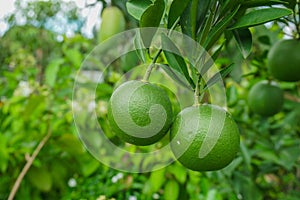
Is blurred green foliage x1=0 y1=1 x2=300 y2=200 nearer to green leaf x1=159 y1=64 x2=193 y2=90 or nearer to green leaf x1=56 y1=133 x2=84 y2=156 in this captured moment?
green leaf x1=56 y1=133 x2=84 y2=156

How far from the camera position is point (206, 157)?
0.51m

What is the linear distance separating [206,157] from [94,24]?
0.91 metres

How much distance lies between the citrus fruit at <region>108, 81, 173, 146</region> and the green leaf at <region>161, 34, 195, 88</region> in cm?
4

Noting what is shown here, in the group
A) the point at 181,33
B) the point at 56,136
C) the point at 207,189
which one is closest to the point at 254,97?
the point at 207,189

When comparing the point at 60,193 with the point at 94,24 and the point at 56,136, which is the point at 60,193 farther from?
the point at 94,24

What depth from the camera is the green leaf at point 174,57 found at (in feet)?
1.73

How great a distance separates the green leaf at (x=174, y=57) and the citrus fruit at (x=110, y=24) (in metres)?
0.60

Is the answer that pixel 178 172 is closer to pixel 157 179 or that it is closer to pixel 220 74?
pixel 157 179

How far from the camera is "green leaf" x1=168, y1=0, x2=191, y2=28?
52cm

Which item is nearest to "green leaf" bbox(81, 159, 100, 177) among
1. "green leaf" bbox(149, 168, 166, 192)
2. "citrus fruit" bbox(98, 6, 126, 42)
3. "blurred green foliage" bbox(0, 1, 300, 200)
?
"blurred green foliage" bbox(0, 1, 300, 200)

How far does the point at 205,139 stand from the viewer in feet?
1.69

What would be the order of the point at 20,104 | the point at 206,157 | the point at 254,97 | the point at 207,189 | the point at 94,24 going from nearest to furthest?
the point at 206,157
the point at 254,97
the point at 94,24
the point at 207,189
the point at 20,104

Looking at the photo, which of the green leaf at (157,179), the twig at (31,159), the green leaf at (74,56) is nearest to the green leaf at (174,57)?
the green leaf at (157,179)

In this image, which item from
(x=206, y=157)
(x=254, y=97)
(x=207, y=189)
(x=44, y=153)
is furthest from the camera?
(x=44, y=153)
